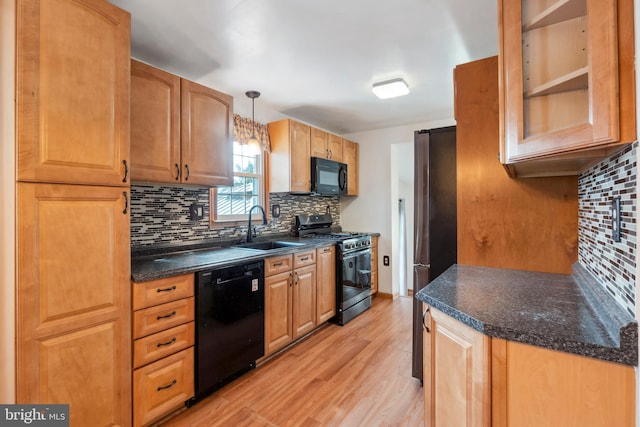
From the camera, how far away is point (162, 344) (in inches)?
67.3

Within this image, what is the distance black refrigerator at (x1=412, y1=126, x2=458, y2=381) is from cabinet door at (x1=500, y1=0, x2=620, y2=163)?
31.5 inches

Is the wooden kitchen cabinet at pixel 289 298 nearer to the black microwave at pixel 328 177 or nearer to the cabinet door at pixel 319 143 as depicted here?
the black microwave at pixel 328 177

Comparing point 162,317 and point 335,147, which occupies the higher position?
point 335,147

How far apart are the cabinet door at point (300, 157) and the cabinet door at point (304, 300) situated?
3.00ft

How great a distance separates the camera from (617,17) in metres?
0.84

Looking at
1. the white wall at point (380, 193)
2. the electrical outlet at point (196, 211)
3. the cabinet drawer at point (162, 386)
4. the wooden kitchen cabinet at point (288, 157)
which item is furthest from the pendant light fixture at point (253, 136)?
the white wall at point (380, 193)

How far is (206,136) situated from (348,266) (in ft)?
6.41

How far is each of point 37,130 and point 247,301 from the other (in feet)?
4.97

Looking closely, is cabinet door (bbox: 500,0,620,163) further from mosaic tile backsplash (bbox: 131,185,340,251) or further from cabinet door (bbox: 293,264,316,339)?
mosaic tile backsplash (bbox: 131,185,340,251)

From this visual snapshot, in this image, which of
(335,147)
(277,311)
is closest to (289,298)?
(277,311)

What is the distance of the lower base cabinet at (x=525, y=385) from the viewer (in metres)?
0.82

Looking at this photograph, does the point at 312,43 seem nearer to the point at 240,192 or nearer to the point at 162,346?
the point at 240,192

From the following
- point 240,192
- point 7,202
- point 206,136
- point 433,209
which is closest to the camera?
point 7,202

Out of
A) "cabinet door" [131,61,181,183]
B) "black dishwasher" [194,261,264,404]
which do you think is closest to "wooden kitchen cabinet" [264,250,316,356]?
→ "black dishwasher" [194,261,264,404]
